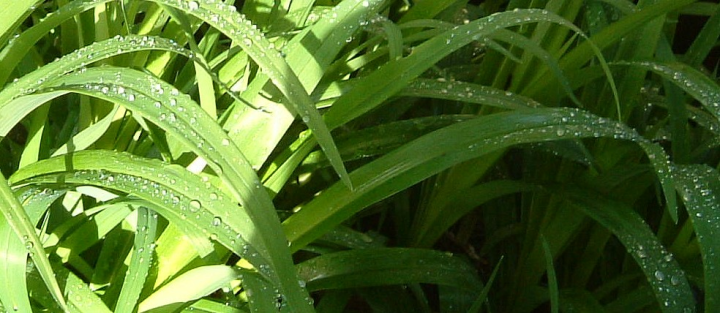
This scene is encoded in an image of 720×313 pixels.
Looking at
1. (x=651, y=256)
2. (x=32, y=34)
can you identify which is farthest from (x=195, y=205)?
(x=651, y=256)

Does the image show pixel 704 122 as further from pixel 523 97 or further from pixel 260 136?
pixel 260 136

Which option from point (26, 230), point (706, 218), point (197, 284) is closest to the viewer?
point (26, 230)

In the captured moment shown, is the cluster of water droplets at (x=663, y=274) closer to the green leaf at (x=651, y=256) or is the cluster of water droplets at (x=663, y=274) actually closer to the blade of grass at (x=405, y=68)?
the green leaf at (x=651, y=256)

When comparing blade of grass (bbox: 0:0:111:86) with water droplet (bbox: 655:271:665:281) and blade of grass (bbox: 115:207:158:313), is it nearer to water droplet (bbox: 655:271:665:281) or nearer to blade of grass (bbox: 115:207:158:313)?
blade of grass (bbox: 115:207:158:313)

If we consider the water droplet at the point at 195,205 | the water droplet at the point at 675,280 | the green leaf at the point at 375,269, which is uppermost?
the green leaf at the point at 375,269

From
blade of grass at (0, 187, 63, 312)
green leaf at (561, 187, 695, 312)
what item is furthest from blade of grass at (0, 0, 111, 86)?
green leaf at (561, 187, 695, 312)

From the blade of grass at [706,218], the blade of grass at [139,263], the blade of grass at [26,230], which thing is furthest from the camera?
the blade of grass at [706,218]

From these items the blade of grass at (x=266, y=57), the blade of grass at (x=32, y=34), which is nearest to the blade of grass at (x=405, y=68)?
the blade of grass at (x=266, y=57)

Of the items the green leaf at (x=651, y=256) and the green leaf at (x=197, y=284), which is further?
the green leaf at (x=651, y=256)

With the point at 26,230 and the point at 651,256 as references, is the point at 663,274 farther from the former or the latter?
the point at 26,230

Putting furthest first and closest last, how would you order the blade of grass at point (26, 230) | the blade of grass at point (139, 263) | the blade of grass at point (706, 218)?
the blade of grass at point (706, 218) < the blade of grass at point (139, 263) < the blade of grass at point (26, 230)

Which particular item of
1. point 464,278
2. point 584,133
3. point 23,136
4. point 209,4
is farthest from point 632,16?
point 23,136
